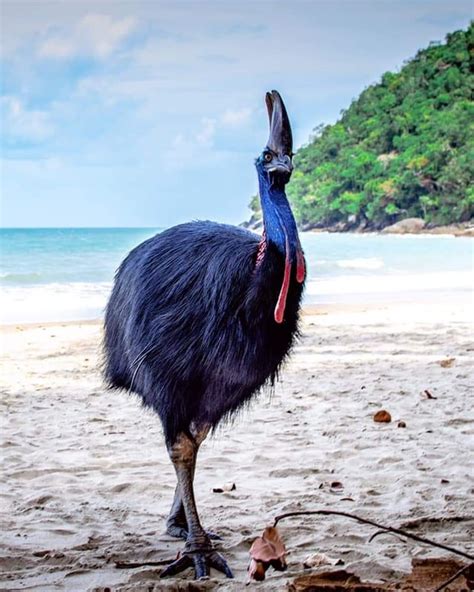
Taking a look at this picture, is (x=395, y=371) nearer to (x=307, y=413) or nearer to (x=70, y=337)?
(x=307, y=413)

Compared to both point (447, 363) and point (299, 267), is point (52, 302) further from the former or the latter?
point (299, 267)

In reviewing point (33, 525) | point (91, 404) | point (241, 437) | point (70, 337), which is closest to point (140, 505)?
point (33, 525)

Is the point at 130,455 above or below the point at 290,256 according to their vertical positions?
below

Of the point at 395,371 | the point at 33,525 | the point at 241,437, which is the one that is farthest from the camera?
the point at 395,371

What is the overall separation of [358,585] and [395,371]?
3.66m

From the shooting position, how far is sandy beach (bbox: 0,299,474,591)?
2.38m

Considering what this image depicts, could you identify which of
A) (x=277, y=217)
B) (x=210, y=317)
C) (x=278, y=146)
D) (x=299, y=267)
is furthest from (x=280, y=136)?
(x=210, y=317)

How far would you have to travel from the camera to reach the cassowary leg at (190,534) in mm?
2318

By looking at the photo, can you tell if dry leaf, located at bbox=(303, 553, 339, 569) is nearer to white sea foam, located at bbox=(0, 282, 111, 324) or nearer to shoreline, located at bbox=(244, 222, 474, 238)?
white sea foam, located at bbox=(0, 282, 111, 324)

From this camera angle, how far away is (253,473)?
10.6ft

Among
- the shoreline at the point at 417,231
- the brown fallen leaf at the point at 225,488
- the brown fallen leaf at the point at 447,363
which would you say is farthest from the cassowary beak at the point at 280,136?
the shoreline at the point at 417,231

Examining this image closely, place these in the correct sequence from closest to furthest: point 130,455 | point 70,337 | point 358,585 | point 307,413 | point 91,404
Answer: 1. point 358,585
2. point 130,455
3. point 307,413
4. point 91,404
5. point 70,337

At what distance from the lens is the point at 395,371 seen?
17.3ft

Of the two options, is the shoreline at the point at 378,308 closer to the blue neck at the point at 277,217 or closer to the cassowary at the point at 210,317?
A: the cassowary at the point at 210,317
